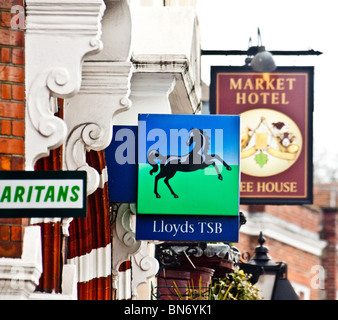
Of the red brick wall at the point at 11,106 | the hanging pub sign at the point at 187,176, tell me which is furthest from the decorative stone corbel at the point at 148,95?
the red brick wall at the point at 11,106

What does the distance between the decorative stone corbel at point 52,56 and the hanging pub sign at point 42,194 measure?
77 centimetres

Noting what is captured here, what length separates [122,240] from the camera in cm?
1175

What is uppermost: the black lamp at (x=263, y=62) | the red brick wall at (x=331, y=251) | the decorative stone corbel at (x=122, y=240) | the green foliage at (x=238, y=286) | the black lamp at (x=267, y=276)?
the black lamp at (x=263, y=62)

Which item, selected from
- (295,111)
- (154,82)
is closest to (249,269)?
(295,111)

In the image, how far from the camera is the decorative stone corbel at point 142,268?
12883mm

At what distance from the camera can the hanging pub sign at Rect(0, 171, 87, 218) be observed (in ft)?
21.5

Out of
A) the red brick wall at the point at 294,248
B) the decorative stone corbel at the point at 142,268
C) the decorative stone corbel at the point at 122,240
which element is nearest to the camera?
the decorative stone corbel at the point at 122,240

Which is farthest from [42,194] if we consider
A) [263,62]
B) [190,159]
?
[263,62]

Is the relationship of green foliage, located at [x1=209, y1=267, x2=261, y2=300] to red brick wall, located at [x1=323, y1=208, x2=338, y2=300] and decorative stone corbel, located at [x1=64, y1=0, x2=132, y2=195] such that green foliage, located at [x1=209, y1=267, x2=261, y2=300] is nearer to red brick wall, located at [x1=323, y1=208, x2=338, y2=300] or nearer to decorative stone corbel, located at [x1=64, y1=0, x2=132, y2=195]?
decorative stone corbel, located at [x1=64, y1=0, x2=132, y2=195]

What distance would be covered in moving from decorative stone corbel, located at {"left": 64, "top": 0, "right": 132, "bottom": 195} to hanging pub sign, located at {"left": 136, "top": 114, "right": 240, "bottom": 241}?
2.61 feet

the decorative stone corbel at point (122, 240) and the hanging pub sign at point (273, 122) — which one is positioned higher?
the hanging pub sign at point (273, 122)

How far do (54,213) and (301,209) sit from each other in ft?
80.1

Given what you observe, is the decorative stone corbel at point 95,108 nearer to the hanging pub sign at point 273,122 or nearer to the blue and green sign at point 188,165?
the blue and green sign at point 188,165

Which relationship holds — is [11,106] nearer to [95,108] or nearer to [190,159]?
[95,108]
